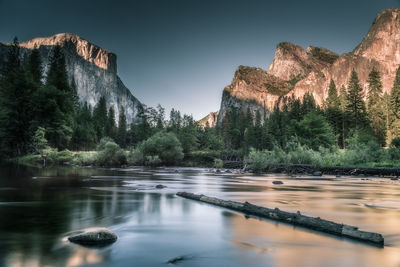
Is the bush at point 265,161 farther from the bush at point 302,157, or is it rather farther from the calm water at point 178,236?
the calm water at point 178,236

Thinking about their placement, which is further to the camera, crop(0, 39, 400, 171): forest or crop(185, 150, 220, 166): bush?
crop(185, 150, 220, 166): bush

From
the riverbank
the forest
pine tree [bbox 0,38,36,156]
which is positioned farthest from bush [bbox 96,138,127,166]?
pine tree [bbox 0,38,36,156]

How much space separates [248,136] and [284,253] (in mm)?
81679

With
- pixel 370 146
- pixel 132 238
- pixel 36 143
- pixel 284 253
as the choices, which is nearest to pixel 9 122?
pixel 36 143

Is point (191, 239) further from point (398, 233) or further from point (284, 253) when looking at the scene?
point (398, 233)

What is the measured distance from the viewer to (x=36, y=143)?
4134 cm

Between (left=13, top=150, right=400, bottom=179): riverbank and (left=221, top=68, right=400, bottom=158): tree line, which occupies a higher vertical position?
(left=221, top=68, right=400, bottom=158): tree line

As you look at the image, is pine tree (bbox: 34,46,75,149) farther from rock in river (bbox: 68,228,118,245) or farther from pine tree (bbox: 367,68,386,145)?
pine tree (bbox: 367,68,386,145)

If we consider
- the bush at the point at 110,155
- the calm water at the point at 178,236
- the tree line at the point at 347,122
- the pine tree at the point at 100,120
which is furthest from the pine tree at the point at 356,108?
the pine tree at the point at 100,120

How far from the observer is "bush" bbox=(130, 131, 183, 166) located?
53.8m

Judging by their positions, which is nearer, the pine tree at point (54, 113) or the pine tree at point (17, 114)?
the pine tree at point (17, 114)

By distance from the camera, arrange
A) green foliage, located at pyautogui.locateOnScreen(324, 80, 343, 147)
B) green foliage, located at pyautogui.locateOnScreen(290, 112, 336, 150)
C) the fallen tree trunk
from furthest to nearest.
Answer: green foliage, located at pyautogui.locateOnScreen(324, 80, 343, 147) → green foliage, located at pyautogui.locateOnScreen(290, 112, 336, 150) → the fallen tree trunk

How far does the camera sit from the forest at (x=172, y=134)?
1563 inches

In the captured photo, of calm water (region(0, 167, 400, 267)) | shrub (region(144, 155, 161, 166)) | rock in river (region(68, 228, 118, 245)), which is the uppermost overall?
shrub (region(144, 155, 161, 166))
